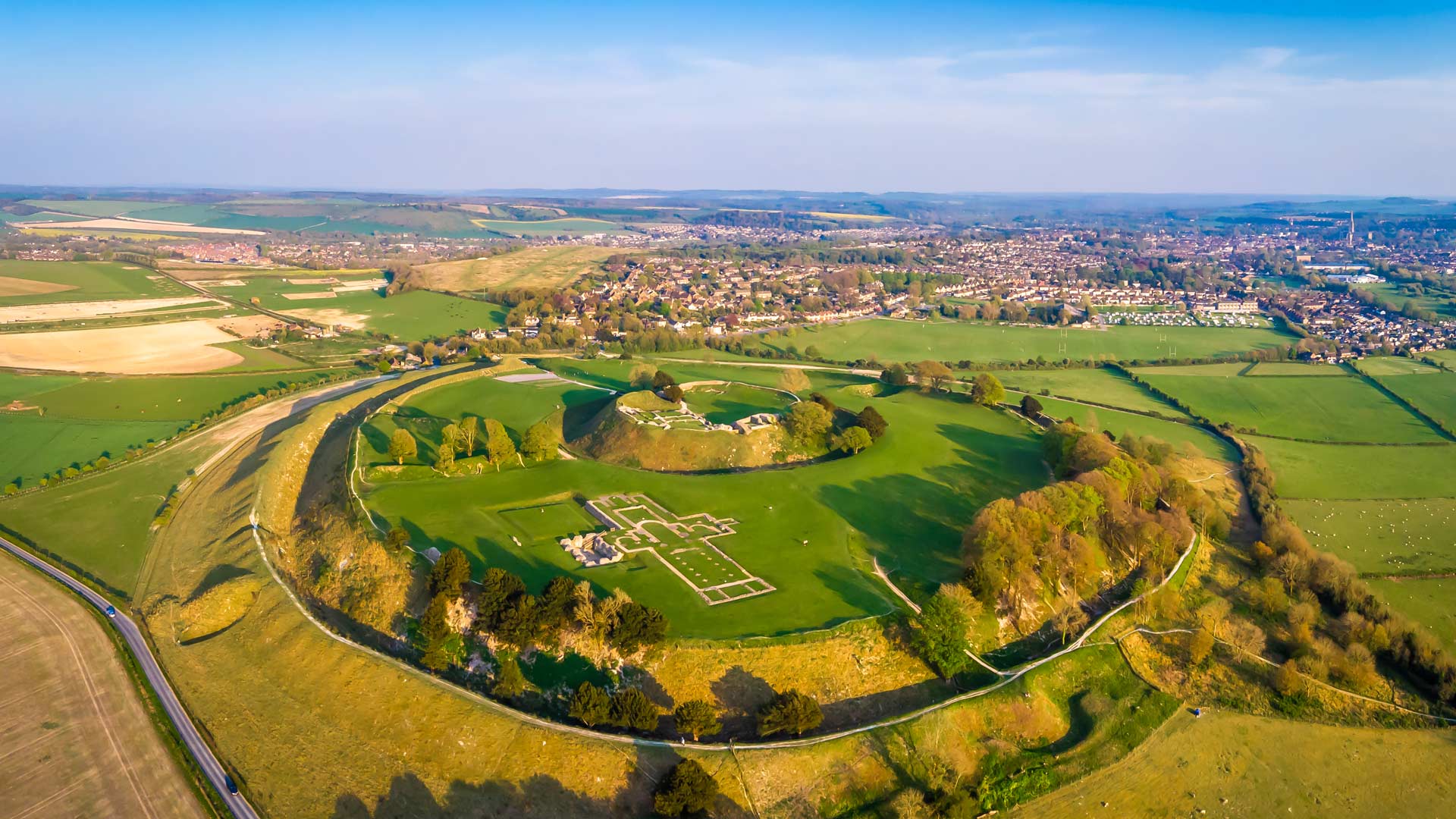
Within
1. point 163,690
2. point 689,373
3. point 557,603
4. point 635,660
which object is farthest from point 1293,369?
point 163,690

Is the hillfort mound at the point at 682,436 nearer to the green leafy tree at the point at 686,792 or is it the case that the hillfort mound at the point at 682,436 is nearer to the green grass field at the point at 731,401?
the green grass field at the point at 731,401

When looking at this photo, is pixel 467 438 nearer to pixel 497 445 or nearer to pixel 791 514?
pixel 497 445

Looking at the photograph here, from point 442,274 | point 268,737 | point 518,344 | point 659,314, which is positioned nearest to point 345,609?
point 268,737

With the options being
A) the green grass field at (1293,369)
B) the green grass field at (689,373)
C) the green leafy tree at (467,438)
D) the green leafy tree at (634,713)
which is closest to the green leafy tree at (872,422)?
the green grass field at (689,373)

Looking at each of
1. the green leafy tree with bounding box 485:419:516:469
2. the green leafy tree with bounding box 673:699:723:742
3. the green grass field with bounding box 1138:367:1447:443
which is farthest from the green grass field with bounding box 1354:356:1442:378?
the green leafy tree with bounding box 485:419:516:469

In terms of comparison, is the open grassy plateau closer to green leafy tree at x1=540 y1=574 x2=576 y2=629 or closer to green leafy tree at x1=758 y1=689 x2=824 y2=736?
green leafy tree at x1=758 y1=689 x2=824 y2=736

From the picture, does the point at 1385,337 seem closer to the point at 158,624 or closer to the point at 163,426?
the point at 158,624
